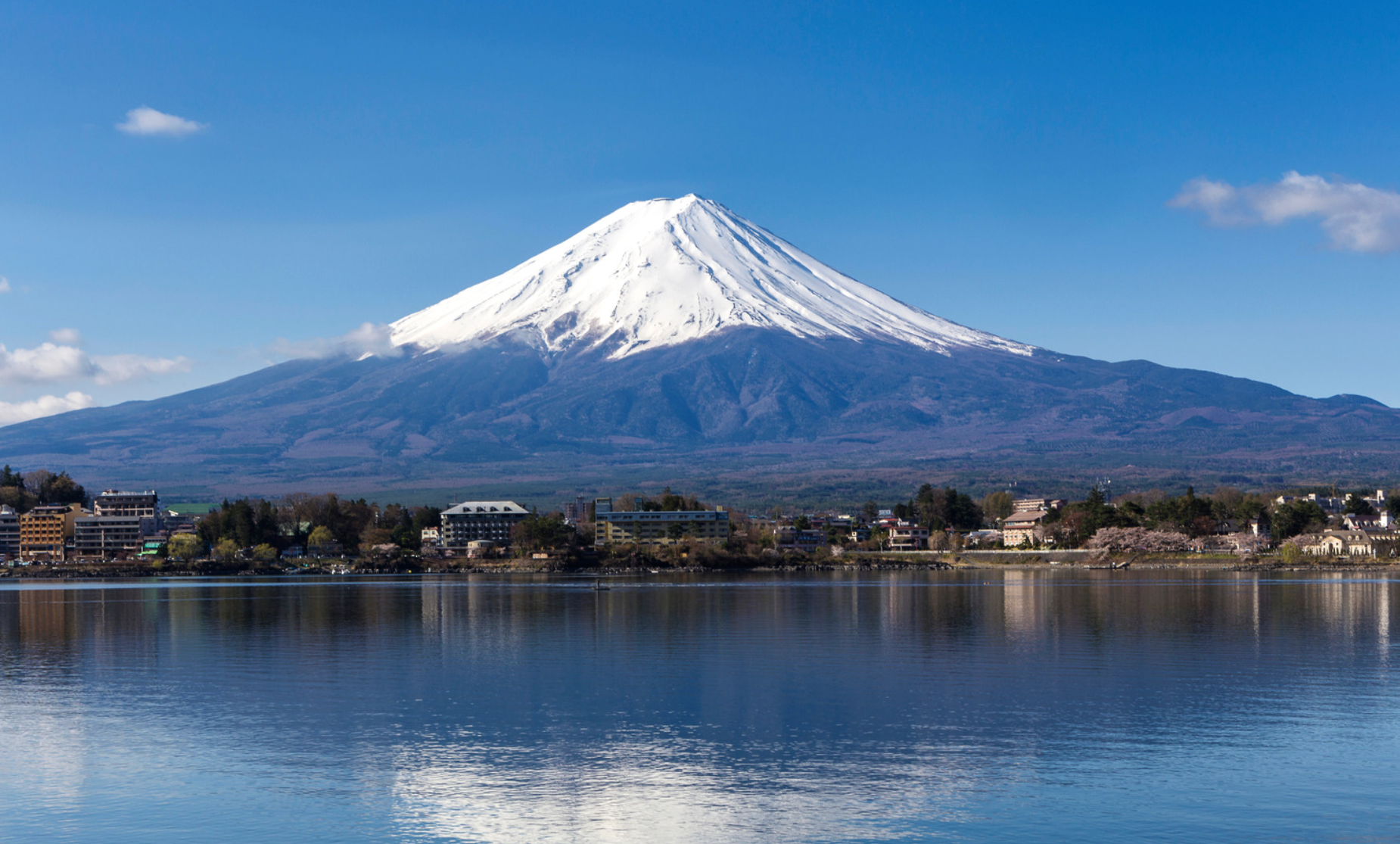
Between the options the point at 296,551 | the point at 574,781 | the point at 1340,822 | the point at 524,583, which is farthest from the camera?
the point at 296,551

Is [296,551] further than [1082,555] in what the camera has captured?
Yes

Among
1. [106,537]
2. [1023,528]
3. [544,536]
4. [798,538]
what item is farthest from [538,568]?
[1023,528]

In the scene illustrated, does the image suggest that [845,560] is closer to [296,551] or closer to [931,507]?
[931,507]

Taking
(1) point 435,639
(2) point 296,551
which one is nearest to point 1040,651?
(1) point 435,639

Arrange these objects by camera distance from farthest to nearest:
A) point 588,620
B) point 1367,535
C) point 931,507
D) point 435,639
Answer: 1. point 931,507
2. point 1367,535
3. point 588,620
4. point 435,639

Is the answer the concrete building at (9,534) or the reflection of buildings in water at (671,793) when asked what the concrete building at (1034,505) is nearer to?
the concrete building at (9,534)

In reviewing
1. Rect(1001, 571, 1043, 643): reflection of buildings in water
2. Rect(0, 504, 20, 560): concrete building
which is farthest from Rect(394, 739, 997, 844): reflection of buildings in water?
Rect(0, 504, 20, 560): concrete building

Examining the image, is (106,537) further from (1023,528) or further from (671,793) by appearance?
(671,793)
